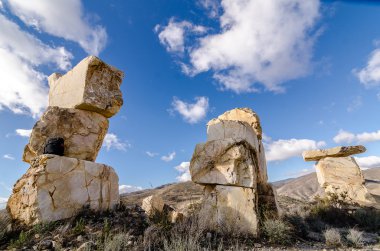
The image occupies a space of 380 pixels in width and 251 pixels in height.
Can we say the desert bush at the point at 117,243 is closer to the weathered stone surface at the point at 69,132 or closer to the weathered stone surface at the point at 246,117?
the weathered stone surface at the point at 69,132

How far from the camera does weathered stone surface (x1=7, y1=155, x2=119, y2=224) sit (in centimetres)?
441

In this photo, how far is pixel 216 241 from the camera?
494cm

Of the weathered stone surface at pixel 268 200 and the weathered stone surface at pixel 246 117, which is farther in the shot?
the weathered stone surface at pixel 246 117

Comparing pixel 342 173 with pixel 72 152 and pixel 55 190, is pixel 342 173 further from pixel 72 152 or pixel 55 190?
pixel 55 190

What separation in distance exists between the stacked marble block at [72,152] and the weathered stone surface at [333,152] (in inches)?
408

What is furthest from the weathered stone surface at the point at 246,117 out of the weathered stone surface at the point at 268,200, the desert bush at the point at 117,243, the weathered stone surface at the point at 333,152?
the weathered stone surface at the point at 333,152

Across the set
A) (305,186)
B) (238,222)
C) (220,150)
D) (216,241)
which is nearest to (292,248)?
(238,222)

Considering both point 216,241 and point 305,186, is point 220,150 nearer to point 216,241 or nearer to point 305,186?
point 216,241

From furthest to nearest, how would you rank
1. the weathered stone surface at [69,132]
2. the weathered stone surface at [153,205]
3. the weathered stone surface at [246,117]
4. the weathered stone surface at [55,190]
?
the weathered stone surface at [246,117] < the weathered stone surface at [153,205] < the weathered stone surface at [69,132] < the weathered stone surface at [55,190]

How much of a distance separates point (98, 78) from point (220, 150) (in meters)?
3.25

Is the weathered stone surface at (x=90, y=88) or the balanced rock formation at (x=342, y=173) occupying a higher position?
the weathered stone surface at (x=90, y=88)

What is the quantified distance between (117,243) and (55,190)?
1.61m

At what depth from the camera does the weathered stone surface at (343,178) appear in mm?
11680

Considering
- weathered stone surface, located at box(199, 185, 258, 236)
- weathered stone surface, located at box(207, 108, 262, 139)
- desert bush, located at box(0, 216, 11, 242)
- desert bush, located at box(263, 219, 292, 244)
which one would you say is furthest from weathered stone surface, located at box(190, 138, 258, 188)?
desert bush, located at box(0, 216, 11, 242)
